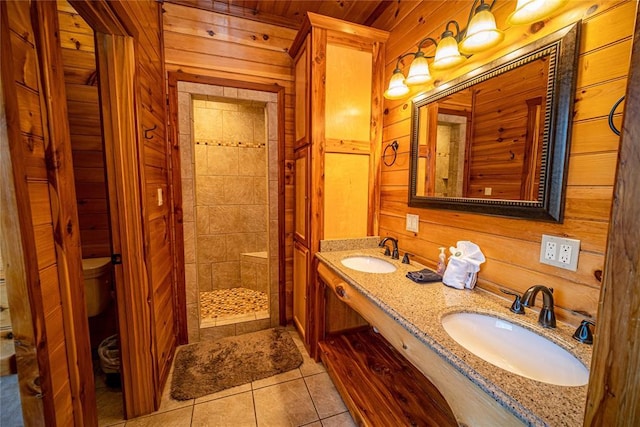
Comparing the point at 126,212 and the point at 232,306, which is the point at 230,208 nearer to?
the point at 232,306

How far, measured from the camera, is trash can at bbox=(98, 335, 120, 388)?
163 centimetres

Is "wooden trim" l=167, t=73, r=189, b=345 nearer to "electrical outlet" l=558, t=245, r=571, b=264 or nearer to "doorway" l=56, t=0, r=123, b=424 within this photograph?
"doorway" l=56, t=0, r=123, b=424

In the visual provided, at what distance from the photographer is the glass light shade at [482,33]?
1020 millimetres

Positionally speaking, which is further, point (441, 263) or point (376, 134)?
point (376, 134)

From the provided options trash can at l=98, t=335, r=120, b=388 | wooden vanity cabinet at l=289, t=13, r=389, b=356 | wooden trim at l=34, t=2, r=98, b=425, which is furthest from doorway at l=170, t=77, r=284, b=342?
wooden trim at l=34, t=2, r=98, b=425

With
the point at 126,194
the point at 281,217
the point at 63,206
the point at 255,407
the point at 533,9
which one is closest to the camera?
the point at 63,206

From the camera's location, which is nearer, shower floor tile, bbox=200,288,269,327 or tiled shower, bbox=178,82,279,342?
shower floor tile, bbox=200,288,269,327

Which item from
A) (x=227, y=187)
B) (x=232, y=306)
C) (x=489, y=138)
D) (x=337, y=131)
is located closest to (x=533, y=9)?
(x=489, y=138)

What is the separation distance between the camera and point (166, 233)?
195cm

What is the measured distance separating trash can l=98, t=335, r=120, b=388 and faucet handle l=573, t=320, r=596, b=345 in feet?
7.59

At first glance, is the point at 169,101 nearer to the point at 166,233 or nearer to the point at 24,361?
the point at 166,233

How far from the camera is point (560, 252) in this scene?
0.94m

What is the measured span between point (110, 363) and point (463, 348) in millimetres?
2051

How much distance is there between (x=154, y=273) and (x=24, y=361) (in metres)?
1.01
